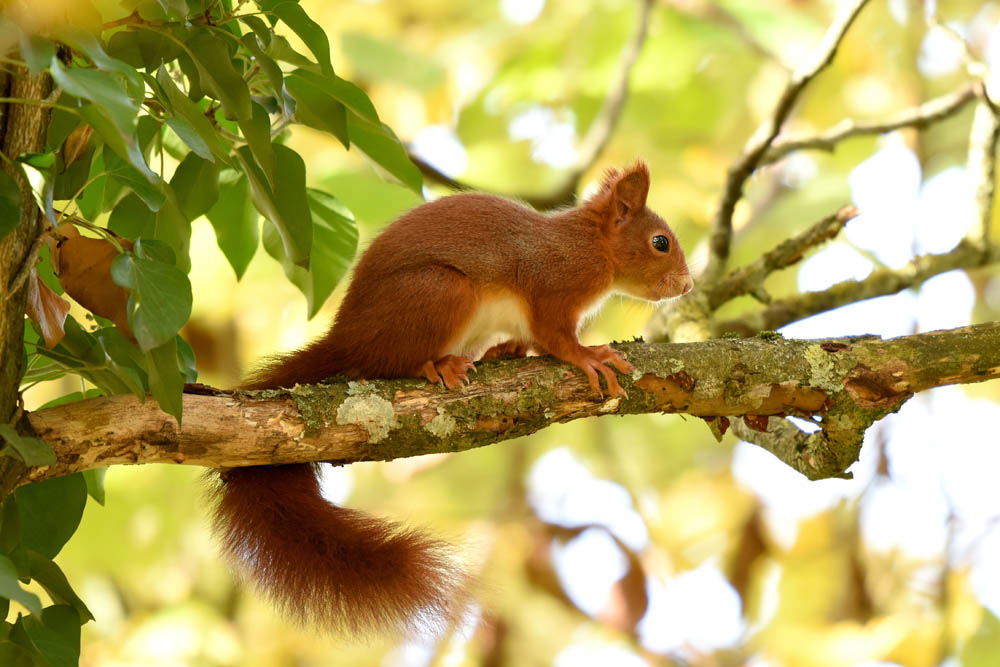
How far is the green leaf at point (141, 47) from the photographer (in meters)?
1.48

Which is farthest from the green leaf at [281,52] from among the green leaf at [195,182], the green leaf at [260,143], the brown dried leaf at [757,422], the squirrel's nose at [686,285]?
the squirrel's nose at [686,285]

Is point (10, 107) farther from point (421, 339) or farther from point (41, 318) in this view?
point (421, 339)

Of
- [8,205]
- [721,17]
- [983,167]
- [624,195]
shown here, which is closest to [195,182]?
[8,205]

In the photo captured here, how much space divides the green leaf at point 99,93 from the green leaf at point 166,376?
428 millimetres

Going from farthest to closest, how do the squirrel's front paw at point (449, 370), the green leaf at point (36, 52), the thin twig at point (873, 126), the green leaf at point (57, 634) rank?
the thin twig at point (873, 126) → the squirrel's front paw at point (449, 370) → the green leaf at point (57, 634) → the green leaf at point (36, 52)

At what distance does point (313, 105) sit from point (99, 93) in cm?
62

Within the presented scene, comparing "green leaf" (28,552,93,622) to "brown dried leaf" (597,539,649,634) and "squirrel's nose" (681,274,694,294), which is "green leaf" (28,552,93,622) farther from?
"brown dried leaf" (597,539,649,634)

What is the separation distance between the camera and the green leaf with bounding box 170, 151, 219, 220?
174cm

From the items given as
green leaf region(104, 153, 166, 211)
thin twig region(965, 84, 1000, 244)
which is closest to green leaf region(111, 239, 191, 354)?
green leaf region(104, 153, 166, 211)

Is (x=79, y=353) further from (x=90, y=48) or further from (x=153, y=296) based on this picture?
(x=90, y=48)

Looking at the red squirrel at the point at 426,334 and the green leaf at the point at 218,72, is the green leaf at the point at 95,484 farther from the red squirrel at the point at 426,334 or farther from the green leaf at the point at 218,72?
the green leaf at the point at 218,72

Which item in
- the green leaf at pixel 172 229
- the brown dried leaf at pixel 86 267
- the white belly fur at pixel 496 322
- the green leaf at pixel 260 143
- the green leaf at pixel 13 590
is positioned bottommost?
the green leaf at pixel 13 590

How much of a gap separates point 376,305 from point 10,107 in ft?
3.54

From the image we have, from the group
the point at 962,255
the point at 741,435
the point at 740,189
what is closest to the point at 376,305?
the point at 741,435
